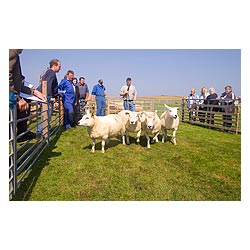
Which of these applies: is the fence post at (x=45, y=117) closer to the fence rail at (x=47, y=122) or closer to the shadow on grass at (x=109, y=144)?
the fence rail at (x=47, y=122)

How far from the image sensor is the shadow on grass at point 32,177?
10.1 ft

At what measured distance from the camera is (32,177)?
366 centimetres

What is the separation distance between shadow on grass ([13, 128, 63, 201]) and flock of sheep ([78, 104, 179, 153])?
0.99 metres

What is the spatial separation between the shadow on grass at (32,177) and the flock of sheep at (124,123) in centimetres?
99

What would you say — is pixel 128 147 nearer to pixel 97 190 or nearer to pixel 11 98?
pixel 97 190

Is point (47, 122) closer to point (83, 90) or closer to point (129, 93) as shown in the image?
point (129, 93)

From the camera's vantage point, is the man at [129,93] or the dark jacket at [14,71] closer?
the dark jacket at [14,71]

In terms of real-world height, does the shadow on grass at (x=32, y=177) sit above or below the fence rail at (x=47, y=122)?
below

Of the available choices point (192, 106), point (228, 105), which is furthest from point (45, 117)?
point (192, 106)

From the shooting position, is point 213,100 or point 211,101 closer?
point 213,100

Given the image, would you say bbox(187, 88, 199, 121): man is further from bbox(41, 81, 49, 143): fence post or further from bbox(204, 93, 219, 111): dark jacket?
bbox(41, 81, 49, 143): fence post

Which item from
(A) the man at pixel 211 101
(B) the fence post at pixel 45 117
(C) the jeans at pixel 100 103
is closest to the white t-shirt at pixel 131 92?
(C) the jeans at pixel 100 103

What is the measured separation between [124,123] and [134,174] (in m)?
2.40

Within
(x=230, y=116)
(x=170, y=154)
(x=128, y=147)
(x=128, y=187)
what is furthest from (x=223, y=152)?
(x=230, y=116)
